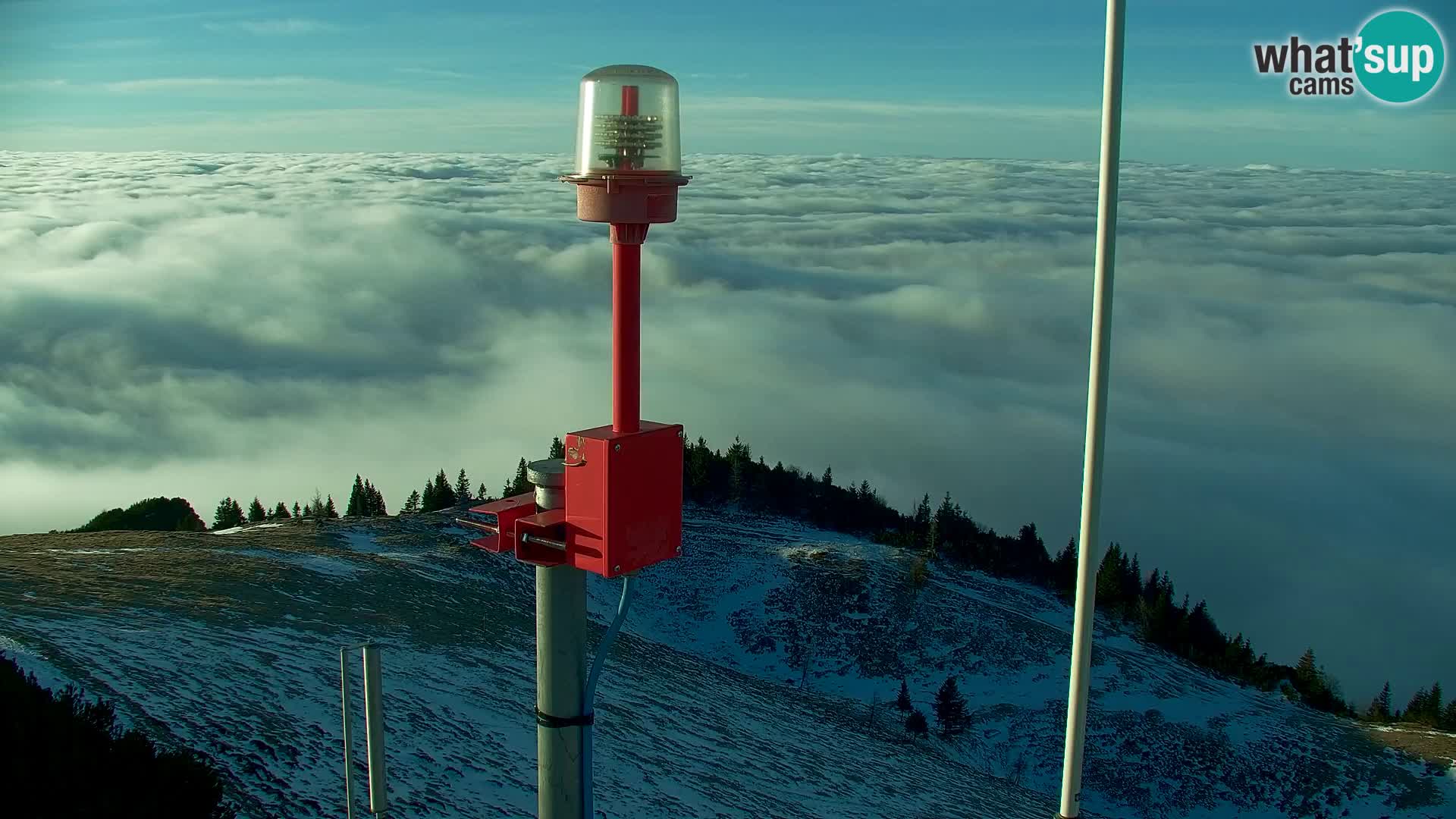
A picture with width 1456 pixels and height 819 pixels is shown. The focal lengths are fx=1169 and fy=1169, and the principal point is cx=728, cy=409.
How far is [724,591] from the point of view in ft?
130

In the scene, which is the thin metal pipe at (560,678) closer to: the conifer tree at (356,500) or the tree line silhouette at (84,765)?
the tree line silhouette at (84,765)

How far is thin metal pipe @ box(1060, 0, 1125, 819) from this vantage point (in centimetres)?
783

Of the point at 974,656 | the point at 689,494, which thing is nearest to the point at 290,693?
the point at 974,656

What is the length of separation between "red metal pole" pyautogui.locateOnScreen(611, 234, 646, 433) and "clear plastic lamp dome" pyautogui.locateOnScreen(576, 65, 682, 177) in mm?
389

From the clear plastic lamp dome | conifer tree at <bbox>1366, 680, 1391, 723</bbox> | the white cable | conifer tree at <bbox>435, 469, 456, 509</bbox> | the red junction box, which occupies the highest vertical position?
the clear plastic lamp dome

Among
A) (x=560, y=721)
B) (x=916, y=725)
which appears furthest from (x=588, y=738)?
(x=916, y=725)

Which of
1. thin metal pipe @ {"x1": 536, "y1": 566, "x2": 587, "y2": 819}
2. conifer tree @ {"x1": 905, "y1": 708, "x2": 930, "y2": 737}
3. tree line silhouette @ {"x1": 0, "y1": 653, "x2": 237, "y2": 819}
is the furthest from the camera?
conifer tree @ {"x1": 905, "y1": 708, "x2": 930, "y2": 737}

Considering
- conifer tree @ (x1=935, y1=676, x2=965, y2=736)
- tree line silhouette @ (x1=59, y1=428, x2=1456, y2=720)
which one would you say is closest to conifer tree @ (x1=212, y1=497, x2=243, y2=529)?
tree line silhouette @ (x1=59, y1=428, x2=1456, y2=720)

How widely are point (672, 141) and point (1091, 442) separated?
3428mm

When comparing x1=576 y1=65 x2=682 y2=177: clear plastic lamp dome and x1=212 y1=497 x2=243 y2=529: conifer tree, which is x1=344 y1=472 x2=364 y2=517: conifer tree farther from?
x1=576 y1=65 x2=682 y2=177: clear plastic lamp dome

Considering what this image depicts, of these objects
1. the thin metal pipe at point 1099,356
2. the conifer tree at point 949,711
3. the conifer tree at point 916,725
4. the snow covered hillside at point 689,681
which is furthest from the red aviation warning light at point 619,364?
the conifer tree at point 949,711

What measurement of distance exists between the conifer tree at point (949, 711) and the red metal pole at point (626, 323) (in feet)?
95.4

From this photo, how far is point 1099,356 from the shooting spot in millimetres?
7824

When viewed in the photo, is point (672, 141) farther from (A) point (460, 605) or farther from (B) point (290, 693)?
(A) point (460, 605)
